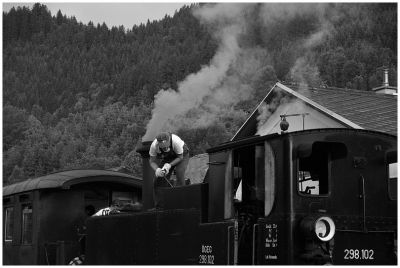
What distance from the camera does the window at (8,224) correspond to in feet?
39.5

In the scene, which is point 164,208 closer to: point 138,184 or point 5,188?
point 138,184

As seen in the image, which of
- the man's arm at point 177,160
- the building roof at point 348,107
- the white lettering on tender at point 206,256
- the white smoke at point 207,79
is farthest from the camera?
the white smoke at point 207,79

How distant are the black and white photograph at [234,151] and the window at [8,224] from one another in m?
0.04

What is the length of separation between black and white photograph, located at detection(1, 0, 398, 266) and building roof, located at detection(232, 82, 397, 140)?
0.05 m

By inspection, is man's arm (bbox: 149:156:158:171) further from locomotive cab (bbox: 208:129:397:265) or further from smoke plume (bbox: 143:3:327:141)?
smoke plume (bbox: 143:3:327:141)

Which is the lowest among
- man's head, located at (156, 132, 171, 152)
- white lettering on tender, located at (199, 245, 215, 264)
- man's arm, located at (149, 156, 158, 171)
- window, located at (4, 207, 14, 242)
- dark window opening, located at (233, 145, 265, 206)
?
white lettering on tender, located at (199, 245, 215, 264)

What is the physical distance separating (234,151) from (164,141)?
1881mm

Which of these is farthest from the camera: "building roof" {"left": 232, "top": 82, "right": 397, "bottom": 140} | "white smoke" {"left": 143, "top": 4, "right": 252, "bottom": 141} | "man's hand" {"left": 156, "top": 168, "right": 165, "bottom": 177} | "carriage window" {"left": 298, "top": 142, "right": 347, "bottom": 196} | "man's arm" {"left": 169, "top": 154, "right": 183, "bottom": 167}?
"white smoke" {"left": 143, "top": 4, "right": 252, "bottom": 141}

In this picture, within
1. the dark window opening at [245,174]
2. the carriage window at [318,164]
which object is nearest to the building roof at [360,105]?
the carriage window at [318,164]

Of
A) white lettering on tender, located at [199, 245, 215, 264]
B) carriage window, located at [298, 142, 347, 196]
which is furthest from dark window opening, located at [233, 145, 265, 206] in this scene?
white lettering on tender, located at [199, 245, 215, 264]

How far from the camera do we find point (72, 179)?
420 inches

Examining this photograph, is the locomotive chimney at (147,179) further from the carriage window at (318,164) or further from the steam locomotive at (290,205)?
the carriage window at (318,164)

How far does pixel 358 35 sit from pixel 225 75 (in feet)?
15.9

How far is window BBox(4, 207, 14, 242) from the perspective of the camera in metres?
12.0
